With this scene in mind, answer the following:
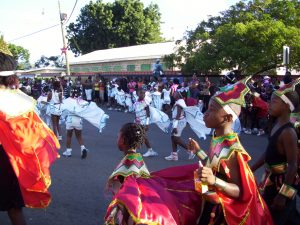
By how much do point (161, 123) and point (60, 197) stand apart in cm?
439

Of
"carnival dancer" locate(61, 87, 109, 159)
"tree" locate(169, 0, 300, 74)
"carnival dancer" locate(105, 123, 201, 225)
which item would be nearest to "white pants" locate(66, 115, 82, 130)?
"carnival dancer" locate(61, 87, 109, 159)

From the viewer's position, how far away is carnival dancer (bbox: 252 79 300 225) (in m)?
3.02

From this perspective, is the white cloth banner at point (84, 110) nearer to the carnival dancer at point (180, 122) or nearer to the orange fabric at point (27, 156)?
the carnival dancer at point (180, 122)

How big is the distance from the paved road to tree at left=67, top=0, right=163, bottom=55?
120 ft

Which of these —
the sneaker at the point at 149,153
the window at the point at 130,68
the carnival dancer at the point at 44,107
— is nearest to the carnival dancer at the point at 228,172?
the sneaker at the point at 149,153

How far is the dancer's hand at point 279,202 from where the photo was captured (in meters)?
3.02

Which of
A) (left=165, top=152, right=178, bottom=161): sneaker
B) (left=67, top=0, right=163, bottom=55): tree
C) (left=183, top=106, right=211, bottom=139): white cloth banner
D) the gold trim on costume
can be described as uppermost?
(left=67, top=0, right=163, bottom=55): tree

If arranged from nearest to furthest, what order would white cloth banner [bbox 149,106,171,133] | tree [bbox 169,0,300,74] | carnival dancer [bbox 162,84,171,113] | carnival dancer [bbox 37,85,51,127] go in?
1. white cloth banner [bbox 149,106,171,133]
2. carnival dancer [bbox 37,85,51,127]
3. carnival dancer [bbox 162,84,171,113]
4. tree [bbox 169,0,300,74]

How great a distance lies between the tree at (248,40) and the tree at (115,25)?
27.5m

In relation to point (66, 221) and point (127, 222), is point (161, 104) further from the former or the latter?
point (127, 222)

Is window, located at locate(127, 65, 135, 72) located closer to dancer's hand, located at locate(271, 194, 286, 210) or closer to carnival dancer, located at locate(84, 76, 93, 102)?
carnival dancer, located at locate(84, 76, 93, 102)

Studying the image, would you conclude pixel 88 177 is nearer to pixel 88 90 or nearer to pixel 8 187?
pixel 8 187

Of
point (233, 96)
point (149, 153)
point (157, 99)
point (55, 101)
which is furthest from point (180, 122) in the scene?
point (157, 99)

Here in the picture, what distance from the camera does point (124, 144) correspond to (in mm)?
3336
